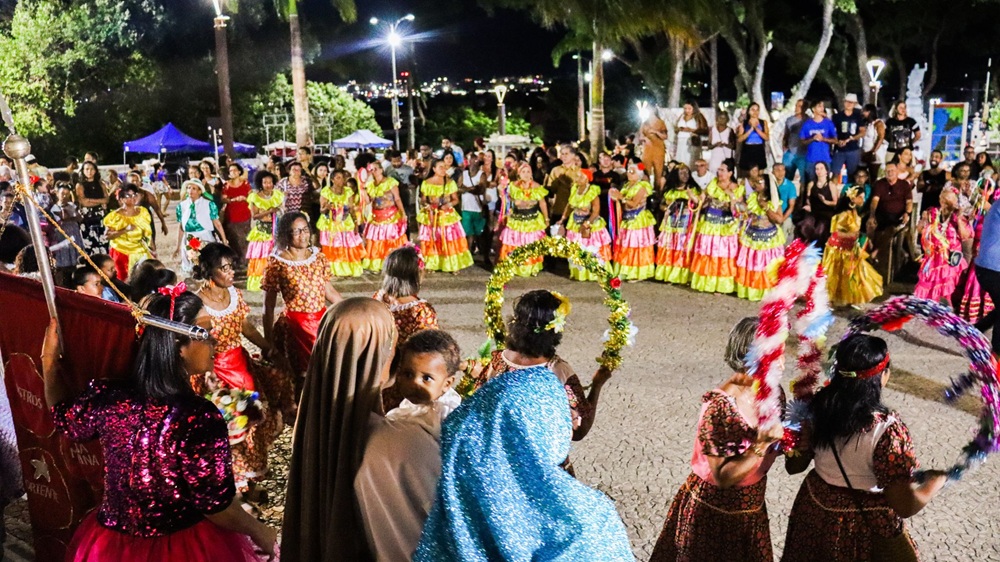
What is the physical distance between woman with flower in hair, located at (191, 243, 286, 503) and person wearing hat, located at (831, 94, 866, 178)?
10.8 metres

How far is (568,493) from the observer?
80.7 inches

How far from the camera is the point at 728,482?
11.2ft

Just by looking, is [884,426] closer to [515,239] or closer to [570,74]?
[515,239]

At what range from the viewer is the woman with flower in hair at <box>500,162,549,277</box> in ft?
39.7

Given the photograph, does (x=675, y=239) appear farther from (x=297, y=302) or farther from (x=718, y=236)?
(x=297, y=302)

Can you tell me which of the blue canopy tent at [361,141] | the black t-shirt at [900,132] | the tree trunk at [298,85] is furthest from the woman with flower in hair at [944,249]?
the blue canopy tent at [361,141]

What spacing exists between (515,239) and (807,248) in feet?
29.9

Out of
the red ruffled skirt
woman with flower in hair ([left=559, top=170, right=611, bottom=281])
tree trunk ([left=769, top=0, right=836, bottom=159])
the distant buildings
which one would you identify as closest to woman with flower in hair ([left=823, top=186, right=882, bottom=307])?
woman with flower in hair ([left=559, top=170, right=611, bottom=281])

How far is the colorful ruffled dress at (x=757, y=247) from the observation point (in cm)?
1057

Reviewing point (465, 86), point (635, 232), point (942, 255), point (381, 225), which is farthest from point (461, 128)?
point (465, 86)

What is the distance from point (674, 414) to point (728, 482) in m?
3.39

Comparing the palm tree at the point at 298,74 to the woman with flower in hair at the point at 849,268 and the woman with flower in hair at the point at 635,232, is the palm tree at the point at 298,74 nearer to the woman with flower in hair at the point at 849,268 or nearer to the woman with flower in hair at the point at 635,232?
the woman with flower in hair at the point at 635,232

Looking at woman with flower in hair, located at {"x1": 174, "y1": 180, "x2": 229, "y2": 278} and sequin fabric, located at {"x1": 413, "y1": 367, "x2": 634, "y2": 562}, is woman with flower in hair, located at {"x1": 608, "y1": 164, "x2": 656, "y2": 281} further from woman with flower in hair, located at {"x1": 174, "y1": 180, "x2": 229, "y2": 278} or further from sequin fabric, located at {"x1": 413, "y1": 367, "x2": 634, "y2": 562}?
sequin fabric, located at {"x1": 413, "y1": 367, "x2": 634, "y2": 562}

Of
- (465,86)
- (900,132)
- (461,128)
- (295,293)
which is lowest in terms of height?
(295,293)
